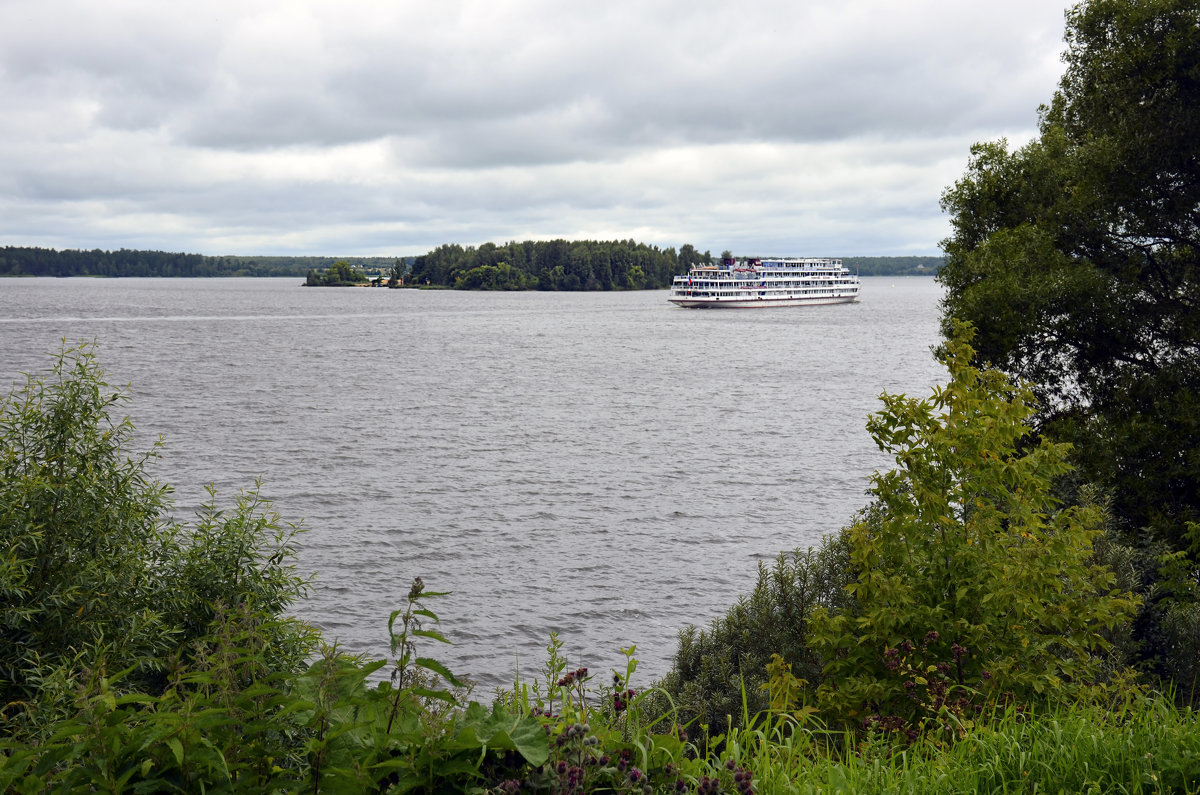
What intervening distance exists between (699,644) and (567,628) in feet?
17.2

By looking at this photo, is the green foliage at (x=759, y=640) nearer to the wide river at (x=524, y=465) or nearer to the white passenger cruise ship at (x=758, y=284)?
the wide river at (x=524, y=465)

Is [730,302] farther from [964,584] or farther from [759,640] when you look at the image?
[964,584]

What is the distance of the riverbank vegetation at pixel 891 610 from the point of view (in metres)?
3.24

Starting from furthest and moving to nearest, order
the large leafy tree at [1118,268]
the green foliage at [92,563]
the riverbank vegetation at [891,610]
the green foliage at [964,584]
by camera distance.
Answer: the large leafy tree at [1118,268] → the green foliage at [92,563] → the green foliage at [964,584] → the riverbank vegetation at [891,610]

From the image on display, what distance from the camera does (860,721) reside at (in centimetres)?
705

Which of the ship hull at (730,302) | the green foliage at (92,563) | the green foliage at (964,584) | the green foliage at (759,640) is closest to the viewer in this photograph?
the green foliage at (964,584)

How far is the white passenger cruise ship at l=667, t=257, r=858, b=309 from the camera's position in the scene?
155500mm

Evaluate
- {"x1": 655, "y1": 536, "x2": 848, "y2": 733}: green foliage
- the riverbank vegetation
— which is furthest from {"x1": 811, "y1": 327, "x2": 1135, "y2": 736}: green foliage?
{"x1": 655, "y1": 536, "x2": 848, "y2": 733}: green foliage

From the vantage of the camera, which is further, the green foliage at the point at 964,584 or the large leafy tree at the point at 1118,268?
the large leafy tree at the point at 1118,268

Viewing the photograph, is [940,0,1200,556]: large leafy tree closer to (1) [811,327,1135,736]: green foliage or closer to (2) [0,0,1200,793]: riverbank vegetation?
(2) [0,0,1200,793]: riverbank vegetation

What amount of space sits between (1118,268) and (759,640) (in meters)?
11.0

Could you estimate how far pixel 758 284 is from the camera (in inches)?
6171

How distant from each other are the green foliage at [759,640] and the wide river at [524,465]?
9.70ft

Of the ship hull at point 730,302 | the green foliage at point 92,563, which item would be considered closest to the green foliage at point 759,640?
the green foliage at point 92,563
